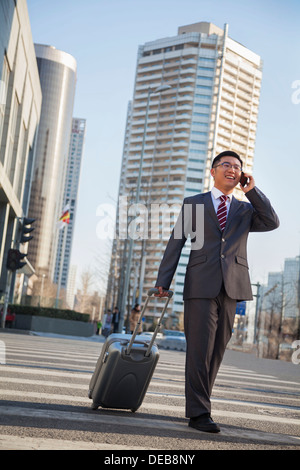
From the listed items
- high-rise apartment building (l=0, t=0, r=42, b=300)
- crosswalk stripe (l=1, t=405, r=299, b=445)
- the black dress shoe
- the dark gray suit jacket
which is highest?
high-rise apartment building (l=0, t=0, r=42, b=300)

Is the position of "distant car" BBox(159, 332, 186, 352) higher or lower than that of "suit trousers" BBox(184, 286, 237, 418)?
lower

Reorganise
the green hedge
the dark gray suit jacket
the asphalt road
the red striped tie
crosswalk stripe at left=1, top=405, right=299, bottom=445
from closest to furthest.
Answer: the asphalt road
crosswalk stripe at left=1, top=405, right=299, bottom=445
the dark gray suit jacket
the red striped tie
the green hedge

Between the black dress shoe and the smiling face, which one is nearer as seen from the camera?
the black dress shoe

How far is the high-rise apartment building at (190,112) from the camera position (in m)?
119

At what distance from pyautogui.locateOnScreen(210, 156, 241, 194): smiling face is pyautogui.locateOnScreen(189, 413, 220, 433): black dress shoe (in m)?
1.77

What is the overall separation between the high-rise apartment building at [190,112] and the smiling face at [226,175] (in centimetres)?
10957

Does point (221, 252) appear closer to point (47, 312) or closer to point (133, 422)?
point (133, 422)

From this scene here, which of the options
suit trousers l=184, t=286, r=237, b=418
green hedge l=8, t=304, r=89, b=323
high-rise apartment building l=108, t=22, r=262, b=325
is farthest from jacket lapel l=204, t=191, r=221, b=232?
high-rise apartment building l=108, t=22, r=262, b=325

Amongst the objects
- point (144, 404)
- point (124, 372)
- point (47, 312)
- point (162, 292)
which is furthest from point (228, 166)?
point (47, 312)

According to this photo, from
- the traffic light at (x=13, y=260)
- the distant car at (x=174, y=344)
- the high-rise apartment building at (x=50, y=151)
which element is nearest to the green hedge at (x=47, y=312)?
the distant car at (x=174, y=344)

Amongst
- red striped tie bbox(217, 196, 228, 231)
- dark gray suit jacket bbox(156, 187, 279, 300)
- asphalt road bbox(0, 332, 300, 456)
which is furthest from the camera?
red striped tie bbox(217, 196, 228, 231)

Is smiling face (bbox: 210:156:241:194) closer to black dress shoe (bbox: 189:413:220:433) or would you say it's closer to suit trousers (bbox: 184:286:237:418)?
suit trousers (bbox: 184:286:237:418)

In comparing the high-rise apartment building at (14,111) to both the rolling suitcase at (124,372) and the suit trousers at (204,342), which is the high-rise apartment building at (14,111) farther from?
the suit trousers at (204,342)

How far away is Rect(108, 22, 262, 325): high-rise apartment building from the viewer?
392ft
